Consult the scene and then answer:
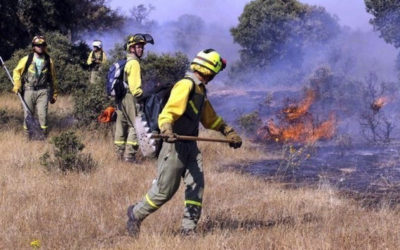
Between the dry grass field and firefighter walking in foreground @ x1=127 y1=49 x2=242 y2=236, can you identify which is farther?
firefighter walking in foreground @ x1=127 y1=49 x2=242 y2=236

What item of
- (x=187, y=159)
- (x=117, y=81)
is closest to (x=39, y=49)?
(x=117, y=81)

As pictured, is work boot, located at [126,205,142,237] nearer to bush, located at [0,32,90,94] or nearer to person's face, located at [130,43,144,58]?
person's face, located at [130,43,144,58]

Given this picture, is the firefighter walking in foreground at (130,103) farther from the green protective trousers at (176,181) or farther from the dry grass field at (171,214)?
the green protective trousers at (176,181)

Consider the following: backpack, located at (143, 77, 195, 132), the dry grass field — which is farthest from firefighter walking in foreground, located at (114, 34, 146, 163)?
backpack, located at (143, 77, 195, 132)

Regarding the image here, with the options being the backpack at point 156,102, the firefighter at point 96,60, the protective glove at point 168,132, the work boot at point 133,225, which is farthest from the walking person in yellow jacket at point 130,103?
the firefighter at point 96,60

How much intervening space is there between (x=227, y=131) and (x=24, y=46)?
542 inches

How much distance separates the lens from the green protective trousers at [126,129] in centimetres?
845

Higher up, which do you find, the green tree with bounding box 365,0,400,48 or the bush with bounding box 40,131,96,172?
the green tree with bounding box 365,0,400,48

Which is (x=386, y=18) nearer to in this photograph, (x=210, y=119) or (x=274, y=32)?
(x=274, y=32)

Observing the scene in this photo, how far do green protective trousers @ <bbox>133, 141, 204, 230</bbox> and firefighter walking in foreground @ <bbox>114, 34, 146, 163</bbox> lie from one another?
2.81m

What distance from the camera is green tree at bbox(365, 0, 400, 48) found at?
21.2 meters

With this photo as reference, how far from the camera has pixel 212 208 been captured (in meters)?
5.99

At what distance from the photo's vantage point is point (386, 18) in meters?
21.8

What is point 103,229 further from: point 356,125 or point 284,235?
point 356,125
